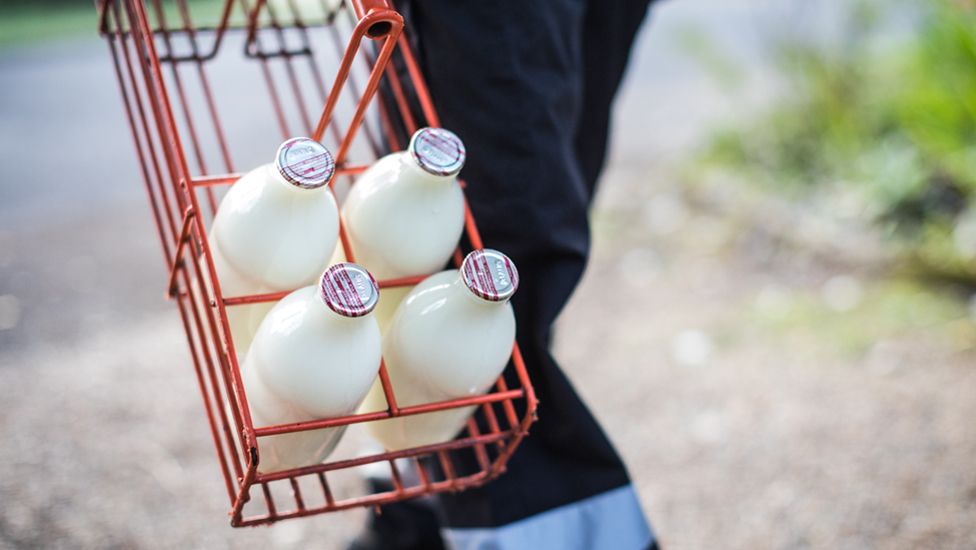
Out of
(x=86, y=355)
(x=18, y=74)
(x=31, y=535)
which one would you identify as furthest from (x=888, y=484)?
(x=18, y=74)

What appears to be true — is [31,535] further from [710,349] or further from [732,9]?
[732,9]

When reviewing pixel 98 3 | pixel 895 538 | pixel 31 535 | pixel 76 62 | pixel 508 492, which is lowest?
pixel 76 62

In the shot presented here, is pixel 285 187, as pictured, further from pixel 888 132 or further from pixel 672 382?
pixel 888 132

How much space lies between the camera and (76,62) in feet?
19.2

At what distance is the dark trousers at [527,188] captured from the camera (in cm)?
119

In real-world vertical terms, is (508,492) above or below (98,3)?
below

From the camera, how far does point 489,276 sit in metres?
0.88

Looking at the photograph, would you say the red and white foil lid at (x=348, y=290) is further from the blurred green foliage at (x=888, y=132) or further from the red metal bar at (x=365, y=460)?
the blurred green foliage at (x=888, y=132)

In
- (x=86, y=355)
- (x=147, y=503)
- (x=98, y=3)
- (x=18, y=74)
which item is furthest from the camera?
(x=18, y=74)

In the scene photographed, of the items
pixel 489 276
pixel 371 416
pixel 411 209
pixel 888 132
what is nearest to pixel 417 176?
pixel 411 209

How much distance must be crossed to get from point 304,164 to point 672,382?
175 centimetres

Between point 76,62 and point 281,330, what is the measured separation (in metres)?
5.73

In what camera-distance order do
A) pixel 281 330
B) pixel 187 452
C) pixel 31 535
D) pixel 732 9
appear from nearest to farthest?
1. pixel 281 330
2. pixel 31 535
3. pixel 187 452
4. pixel 732 9

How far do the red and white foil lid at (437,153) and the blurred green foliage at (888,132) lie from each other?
218 centimetres
